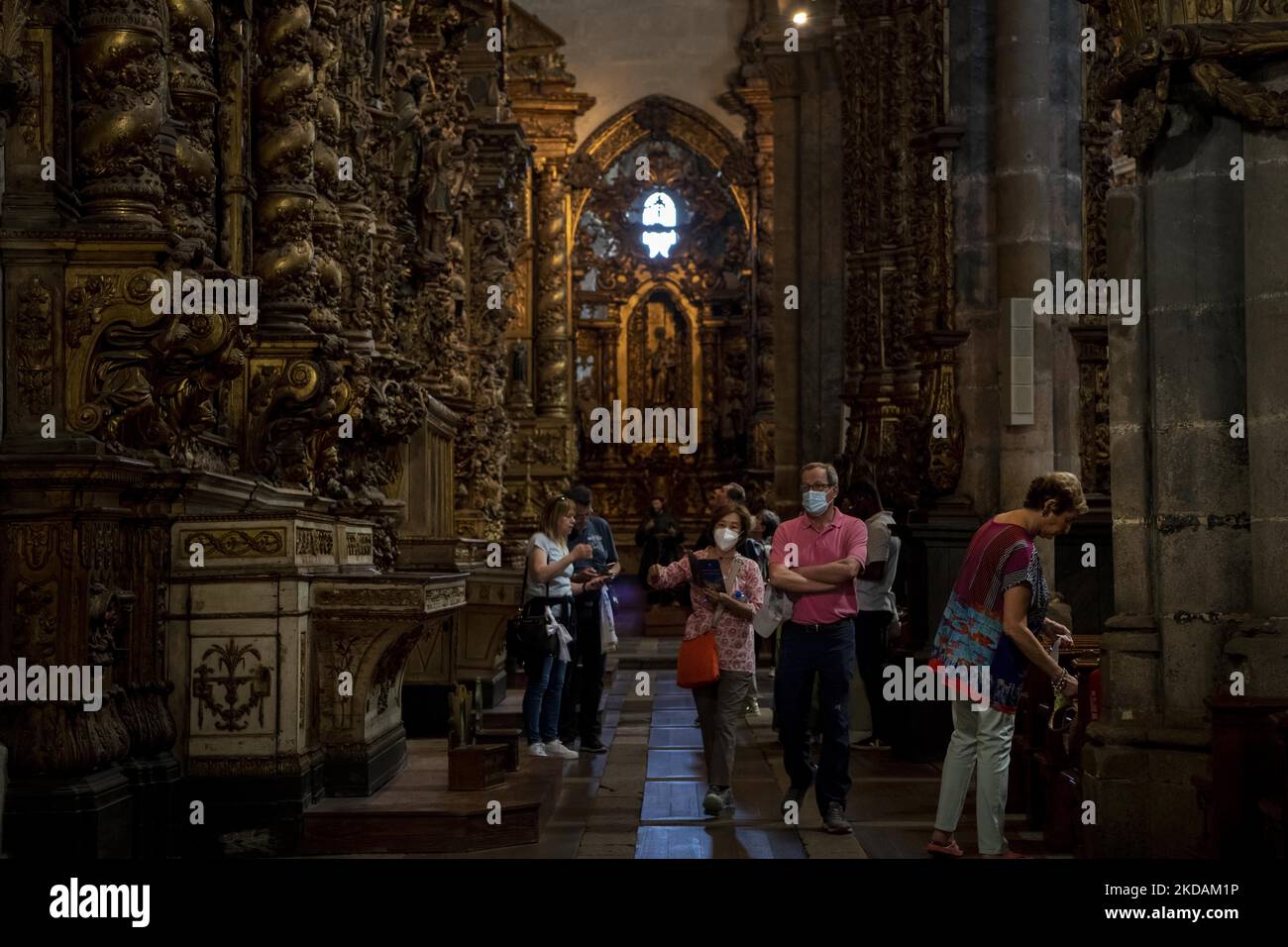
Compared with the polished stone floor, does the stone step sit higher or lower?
higher

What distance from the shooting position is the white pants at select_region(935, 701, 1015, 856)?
7.64 metres

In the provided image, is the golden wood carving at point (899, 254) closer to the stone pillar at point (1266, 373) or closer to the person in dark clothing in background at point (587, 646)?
the person in dark clothing in background at point (587, 646)

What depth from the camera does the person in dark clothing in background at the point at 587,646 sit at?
13133 mm

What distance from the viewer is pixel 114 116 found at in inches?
323

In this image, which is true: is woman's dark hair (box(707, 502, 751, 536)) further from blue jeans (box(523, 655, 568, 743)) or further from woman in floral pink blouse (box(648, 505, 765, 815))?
blue jeans (box(523, 655, 568, 743))

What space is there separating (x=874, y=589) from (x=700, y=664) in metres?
3.15

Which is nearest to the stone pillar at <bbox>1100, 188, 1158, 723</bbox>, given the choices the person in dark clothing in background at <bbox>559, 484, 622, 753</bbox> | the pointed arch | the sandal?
the sandal

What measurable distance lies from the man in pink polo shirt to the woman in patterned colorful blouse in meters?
1.38

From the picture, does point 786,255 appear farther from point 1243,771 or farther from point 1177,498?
point 1243,771

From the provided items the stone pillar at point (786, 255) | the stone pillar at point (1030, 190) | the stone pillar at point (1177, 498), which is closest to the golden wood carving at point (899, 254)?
the stone pillar at point (1030, 190)

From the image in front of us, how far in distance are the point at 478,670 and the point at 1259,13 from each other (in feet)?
32.6

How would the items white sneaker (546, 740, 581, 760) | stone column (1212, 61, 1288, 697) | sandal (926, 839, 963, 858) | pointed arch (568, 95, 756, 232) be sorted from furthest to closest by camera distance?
pointed arch (568, 95, 756, 232), white sneaker (546, 740, 581, 760), sandal (926, 839, 963, 858), stone column (1212, 61, 1288, 697)

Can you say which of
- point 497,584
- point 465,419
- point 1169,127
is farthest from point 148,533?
point 465,419

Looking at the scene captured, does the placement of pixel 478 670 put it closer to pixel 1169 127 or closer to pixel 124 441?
pixel 124 441
